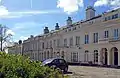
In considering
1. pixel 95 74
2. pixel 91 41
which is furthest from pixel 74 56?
pixel 95 74

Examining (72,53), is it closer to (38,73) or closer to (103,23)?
(103,23)

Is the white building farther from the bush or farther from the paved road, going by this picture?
the bush

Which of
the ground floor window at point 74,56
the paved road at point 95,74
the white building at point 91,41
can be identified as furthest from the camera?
the ground floor window at point 74,56

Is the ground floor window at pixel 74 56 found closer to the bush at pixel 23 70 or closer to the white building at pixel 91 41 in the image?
the white building at pixel 91 41

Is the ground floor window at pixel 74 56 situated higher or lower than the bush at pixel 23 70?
lower

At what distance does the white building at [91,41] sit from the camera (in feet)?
148

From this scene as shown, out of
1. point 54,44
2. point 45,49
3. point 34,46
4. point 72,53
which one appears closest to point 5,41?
point 34,46

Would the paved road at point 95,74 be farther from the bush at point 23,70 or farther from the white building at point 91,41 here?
the bush at point 23,70

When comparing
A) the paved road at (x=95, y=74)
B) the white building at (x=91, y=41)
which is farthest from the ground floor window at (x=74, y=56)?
the paved road at (x=95, y=74)

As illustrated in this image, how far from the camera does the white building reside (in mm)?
45188

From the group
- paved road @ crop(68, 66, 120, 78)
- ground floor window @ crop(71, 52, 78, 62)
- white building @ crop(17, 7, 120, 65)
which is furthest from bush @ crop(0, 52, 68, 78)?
ground floor window @ crop(71, 52, 78, 62)

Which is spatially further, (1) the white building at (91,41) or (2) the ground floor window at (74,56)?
(2) the ground floor window at (74,56)

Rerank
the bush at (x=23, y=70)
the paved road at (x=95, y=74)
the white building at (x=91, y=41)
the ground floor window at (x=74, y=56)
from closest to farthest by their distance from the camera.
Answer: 1. the bush at (x=23, y=70)
2. the paved road at (x=95, y=74)
3. the white building at (x=91, y=41)
4. the ground floor window at (x=74, y=56)

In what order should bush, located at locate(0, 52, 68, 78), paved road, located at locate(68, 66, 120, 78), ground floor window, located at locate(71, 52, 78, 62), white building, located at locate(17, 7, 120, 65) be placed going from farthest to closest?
ground floor window, located at locate(71, 52, 78, 62)
white building, located at locate(17, 7, 120, 65)
paved road, located at locate(68, 66, 120, 78)
bush, located at locate(0, 52, 68, 78)
